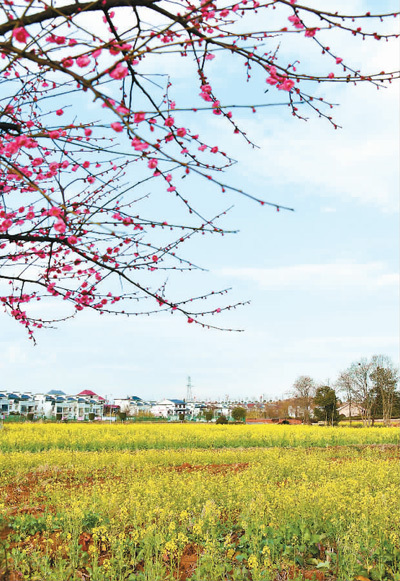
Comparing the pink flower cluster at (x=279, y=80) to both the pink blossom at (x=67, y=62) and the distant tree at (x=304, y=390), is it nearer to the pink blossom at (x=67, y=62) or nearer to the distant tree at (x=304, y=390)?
the pink blossom at (x=67, y=62)

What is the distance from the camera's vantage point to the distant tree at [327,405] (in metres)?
52.6

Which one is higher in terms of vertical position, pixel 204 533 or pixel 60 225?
pixel 60 225

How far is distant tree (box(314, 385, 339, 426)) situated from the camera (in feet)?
173

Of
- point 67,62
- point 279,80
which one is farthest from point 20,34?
point 279,80

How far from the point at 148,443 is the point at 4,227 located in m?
15.0

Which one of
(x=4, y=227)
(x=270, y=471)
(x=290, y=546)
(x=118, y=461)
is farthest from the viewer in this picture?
(x=118, y=461)

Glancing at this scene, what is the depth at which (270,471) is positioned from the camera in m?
9.49

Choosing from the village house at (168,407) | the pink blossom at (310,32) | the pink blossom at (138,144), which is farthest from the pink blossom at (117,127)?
the village house at (168,407)

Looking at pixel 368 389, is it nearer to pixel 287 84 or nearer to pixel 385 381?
pixel 385 381

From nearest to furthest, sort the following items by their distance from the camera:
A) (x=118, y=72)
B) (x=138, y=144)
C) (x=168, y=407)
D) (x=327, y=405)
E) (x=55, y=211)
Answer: (x=118, y=72) → (x=138, y=144) → (x=55, y=211) → (x=327, y=405) → (x=168, y=407)

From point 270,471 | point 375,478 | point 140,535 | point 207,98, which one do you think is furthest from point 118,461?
point 207,98

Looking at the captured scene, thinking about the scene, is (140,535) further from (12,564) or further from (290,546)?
(290,546)

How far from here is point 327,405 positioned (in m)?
52.9

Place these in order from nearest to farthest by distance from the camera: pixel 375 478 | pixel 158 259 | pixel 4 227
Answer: pixel 4 227 < pixel 158 259 < pixel 375 478
